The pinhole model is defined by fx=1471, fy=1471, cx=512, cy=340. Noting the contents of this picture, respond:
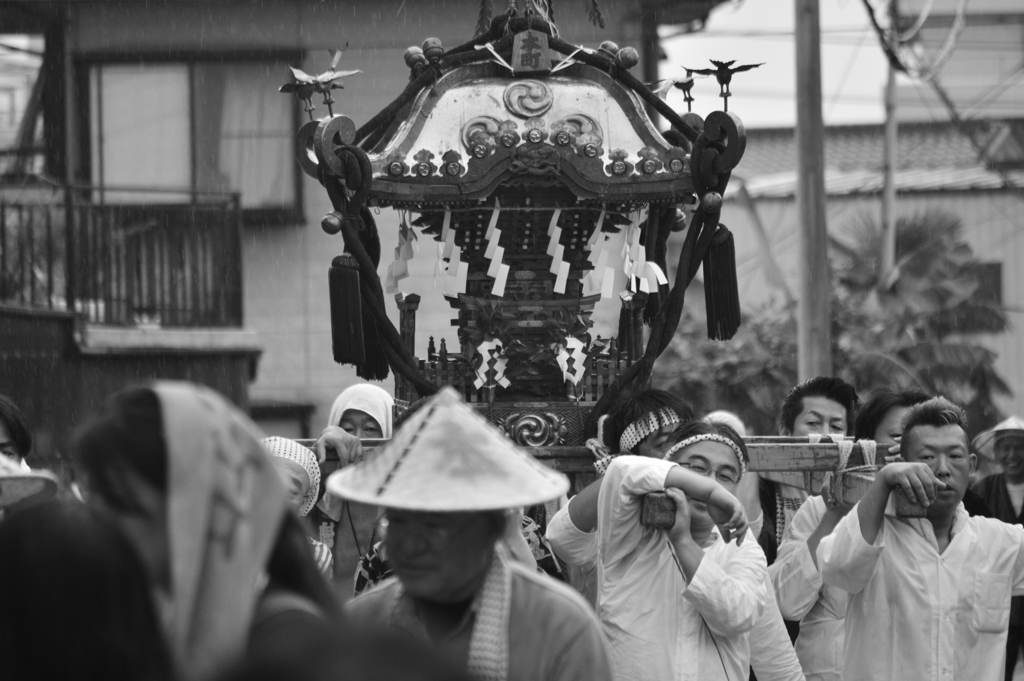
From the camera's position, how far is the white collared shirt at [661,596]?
432 centimetres

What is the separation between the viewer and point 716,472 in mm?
4676

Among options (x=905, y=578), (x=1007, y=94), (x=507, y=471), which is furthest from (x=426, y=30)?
(x=1007, y=94)

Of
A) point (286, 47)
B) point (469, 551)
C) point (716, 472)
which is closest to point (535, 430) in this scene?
point (716, 472)

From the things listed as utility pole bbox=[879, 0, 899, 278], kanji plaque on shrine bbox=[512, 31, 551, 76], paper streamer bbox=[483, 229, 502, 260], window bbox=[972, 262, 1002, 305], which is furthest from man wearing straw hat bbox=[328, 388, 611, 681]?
window bbox=[972, 262, 1002, 305]

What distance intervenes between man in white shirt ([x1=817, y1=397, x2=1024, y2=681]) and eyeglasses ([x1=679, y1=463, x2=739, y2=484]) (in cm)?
52

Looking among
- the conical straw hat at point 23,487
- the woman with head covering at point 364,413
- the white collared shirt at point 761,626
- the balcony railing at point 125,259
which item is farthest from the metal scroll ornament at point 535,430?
the balcony railing at point 125,259

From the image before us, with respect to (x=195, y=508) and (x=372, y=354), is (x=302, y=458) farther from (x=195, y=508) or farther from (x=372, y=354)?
(x=195, y=508)

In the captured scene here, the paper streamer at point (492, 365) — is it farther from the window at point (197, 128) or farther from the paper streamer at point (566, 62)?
the window at point (197, 128)

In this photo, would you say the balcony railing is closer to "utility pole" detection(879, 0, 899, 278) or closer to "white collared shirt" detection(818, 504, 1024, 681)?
"utility pole" detection(879, 0, 899, 278)

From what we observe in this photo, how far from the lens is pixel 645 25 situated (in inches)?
607

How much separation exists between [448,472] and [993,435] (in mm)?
6235

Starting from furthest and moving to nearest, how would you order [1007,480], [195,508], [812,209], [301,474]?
[812,209] < [1007,480] < [301,474] < [195,508]

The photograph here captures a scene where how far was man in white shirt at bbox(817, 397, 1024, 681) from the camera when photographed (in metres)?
5.04

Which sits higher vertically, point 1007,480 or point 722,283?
point 722,283
